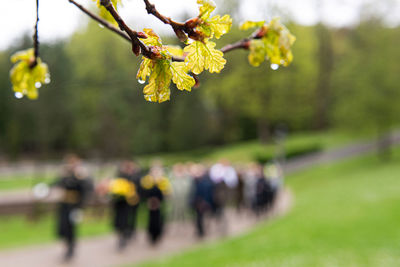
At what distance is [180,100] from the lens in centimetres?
2186

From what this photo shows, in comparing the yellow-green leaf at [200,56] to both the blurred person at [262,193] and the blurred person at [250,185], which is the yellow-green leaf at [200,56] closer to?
the blurred person at [262,193]

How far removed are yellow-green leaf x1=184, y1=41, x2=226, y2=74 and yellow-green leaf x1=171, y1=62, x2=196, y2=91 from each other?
0.02 metres

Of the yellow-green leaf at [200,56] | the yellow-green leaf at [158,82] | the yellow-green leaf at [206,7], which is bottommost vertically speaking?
the yellow-green leaf at [158,82]

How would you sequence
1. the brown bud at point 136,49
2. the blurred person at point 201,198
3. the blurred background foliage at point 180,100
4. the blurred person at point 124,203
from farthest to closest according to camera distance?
the blurred background foliage at point 180,100
the blurred person at point 201,198
the blurred person at point 124,203
the brown bud at point 136,49

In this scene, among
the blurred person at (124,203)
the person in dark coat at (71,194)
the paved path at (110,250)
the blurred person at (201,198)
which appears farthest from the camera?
the blurred person at (201,198)

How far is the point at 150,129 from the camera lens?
20.5 m

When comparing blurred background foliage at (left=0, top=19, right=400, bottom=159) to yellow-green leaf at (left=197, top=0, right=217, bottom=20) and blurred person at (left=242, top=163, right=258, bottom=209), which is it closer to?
blurred person at (left=242, top=163, right=258, bottom=209)

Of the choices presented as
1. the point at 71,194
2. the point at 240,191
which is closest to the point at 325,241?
the point at 71,194

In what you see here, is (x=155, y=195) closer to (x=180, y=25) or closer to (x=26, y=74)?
(x=26, y=74)

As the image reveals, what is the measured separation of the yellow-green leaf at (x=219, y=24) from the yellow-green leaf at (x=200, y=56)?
0.07ft

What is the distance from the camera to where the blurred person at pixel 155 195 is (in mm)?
7453

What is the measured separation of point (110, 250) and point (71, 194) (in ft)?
5.86

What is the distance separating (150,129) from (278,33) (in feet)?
65.4

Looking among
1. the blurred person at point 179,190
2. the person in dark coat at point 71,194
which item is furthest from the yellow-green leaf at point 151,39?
the blurred person at point 179,190
